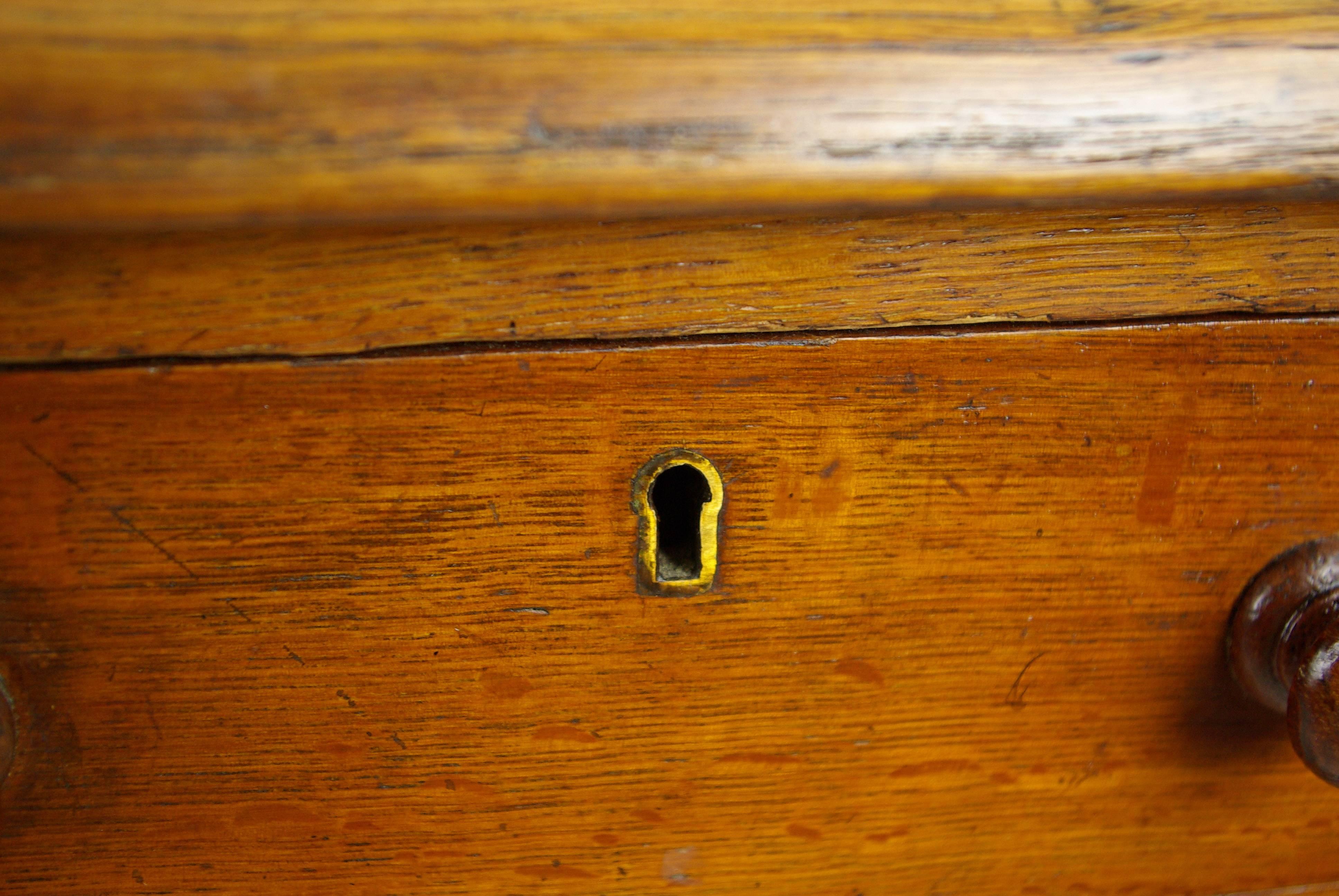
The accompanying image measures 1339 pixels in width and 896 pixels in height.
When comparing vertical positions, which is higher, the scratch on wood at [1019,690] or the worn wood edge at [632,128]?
the worn wood edge at [632,128]

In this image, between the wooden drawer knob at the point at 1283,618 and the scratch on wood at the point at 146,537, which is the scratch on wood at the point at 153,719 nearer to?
the scratch on wood at the point at 146,537

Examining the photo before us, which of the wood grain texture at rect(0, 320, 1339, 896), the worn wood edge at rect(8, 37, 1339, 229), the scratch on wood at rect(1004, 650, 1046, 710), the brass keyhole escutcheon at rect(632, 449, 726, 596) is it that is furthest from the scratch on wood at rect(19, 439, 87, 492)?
the scratch on wood at rect(1004, 650, 1046, 710)

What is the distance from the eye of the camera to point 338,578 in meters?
0.40

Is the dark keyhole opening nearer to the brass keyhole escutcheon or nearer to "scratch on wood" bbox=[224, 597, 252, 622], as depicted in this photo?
the brass keyhole escutcheon

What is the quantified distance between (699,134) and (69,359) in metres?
0.25

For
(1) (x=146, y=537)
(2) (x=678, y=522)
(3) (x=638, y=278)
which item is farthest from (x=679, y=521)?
(1) (x=146, y=537)

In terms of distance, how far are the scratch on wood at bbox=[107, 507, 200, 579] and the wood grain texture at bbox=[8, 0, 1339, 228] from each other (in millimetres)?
129

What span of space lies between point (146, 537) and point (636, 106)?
10.2 inches

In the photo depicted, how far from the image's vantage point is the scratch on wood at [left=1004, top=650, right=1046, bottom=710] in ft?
1.54

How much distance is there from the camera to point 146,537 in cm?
39

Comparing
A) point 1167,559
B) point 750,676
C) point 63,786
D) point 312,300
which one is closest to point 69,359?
point 312,300

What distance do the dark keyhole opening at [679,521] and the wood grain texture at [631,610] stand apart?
0.05 ft

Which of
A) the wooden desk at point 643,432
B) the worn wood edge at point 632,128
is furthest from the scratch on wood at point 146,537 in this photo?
the worn wood edge at point 632,128

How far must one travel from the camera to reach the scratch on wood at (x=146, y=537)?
15.0 inches
